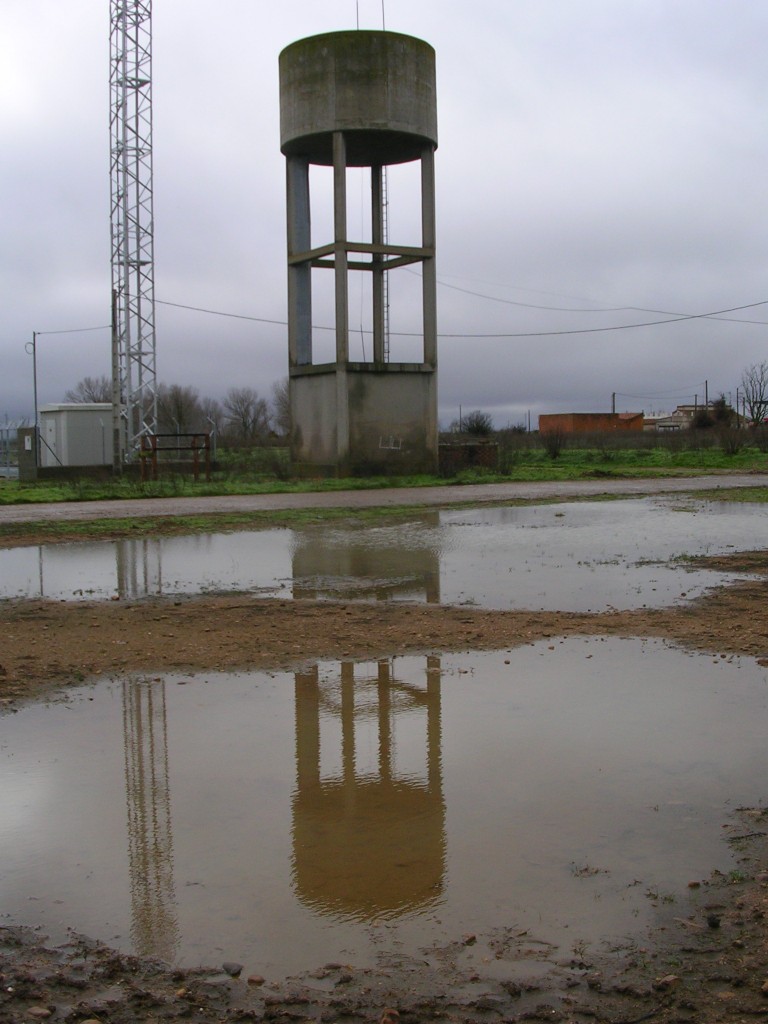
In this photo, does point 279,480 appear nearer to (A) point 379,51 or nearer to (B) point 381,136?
(B) point 381,136

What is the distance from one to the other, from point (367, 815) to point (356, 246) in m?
27.3

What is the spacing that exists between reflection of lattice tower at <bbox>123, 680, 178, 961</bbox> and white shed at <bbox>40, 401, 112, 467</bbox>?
34592 millimetres

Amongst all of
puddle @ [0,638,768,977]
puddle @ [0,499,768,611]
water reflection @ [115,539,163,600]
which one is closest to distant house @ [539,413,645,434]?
puddle @ [0,499,768,611]

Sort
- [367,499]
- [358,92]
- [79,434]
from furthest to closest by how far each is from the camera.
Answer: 1. [79,434]
2. [358,92]
3. [367,499]

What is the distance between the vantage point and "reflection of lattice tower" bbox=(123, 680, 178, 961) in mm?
3564

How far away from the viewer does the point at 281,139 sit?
105ft

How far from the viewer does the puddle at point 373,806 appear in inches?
142

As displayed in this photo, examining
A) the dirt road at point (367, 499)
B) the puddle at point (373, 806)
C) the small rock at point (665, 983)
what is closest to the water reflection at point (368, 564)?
the puddle at point (373, 806)

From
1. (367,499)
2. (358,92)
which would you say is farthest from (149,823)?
Answer: (358,92)

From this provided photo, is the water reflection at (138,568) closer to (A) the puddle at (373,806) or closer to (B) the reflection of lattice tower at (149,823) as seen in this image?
(A) the puddle at (373,806)

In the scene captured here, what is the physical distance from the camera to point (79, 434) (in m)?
39.9

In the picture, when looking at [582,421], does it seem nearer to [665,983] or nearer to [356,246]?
[356,246]

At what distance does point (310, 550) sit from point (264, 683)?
7.54 metres

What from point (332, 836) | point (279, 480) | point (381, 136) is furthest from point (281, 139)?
point (332, 836)
